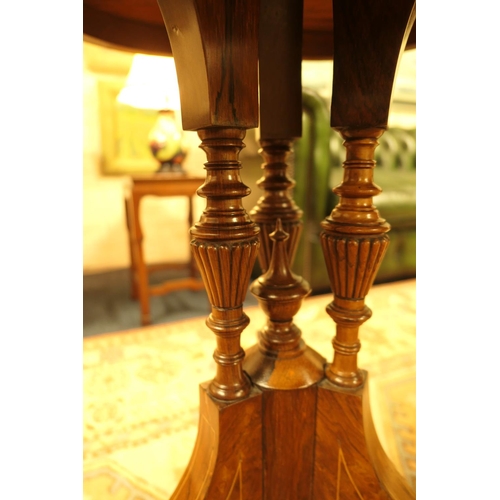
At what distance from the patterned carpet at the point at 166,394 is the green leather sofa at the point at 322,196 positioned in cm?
22

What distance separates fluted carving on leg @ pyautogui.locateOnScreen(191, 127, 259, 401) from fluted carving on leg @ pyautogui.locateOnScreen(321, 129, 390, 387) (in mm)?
108

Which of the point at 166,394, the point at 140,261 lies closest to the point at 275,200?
the point at 166,394

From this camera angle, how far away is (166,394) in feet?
3.03

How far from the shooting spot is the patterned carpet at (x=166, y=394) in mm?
673

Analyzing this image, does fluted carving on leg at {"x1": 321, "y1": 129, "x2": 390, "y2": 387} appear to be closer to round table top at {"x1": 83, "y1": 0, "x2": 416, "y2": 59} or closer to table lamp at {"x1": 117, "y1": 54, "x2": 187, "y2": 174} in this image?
round table top at {"x1": 83, "y1": 0, "x2": 416, "y2": 59}

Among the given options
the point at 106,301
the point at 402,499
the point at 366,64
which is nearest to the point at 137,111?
the point at 106,301

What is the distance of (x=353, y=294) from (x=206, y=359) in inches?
28.6

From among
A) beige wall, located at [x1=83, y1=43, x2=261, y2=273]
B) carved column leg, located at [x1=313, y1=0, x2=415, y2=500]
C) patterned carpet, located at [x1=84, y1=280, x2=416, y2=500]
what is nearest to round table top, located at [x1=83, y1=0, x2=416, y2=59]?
carved column leg, located at [x1=313, y1=0, x2=415, y2=500]

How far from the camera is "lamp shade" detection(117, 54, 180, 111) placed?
56.7 inches

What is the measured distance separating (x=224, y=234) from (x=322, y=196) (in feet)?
4.12

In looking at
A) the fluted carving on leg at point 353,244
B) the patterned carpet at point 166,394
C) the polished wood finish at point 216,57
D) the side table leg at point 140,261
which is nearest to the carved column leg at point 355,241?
the fluted carving on leg at point 353,244

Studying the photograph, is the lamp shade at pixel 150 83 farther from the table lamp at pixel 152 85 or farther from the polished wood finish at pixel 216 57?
the polished wood finish at pixel 216 57
